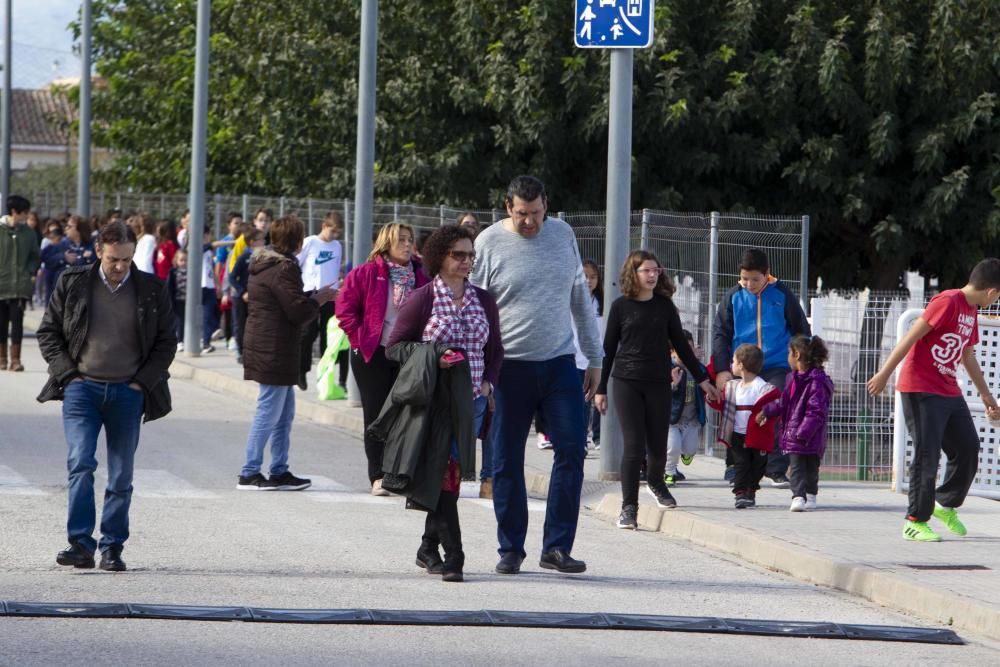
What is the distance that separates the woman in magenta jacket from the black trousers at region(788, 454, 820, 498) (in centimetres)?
266

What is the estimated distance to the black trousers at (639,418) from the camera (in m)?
10.5

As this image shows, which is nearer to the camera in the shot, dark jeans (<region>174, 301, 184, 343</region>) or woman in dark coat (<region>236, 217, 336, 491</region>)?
woman in dark coat (<region>236, 217, 336, 491</region>)

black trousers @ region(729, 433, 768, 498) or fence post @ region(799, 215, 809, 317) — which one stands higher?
fence post @ region(799, 215, 809, 317)

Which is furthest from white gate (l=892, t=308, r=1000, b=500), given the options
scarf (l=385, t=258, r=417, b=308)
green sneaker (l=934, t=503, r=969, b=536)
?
scarf (l=385, t=258, r=417, b=308)

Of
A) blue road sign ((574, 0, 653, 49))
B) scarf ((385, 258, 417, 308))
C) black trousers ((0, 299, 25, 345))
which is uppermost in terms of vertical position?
blue road sign ((574, 0, 653, 49))

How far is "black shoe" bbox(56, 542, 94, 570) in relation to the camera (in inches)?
338

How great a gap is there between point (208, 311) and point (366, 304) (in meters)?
13.0

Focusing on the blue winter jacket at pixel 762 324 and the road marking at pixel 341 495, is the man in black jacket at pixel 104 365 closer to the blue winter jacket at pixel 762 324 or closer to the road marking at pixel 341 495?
the road marking at pixel 341 495

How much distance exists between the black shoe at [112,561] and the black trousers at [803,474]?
4567 mm

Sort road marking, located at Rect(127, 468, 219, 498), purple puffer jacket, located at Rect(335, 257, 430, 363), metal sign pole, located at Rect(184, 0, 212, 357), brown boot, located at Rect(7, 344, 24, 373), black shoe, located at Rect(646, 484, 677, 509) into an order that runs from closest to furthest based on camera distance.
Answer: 1. black shoe, located at Rect(646, 484, 677, 509)
2. purple puffer jacket, located at Rect(335, 257, 430, 363)
3. road marking, located at Rect(127, 468, 219, 498)
4. brown boot, located at Rect(7, 344, 24, 373)
5. metal sign pole, located at Rect(184, 0, 212, 357)

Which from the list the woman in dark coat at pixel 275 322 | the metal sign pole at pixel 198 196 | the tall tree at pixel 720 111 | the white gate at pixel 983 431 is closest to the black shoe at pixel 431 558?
the woman in dark coat at pixel 275 322

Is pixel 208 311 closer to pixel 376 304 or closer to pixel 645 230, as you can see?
pixel 645 230

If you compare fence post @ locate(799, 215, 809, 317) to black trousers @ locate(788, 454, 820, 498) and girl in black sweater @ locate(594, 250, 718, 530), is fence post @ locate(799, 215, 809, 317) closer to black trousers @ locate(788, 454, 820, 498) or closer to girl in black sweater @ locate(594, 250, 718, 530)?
black trousers @ locate(788, 454, 820, 498)

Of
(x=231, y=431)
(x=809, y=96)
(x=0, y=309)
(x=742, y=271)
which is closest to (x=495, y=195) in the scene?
(x=809, y=96)
